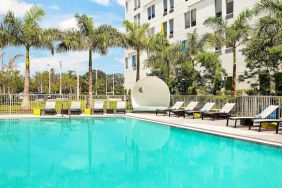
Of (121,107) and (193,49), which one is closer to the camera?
(121,107)

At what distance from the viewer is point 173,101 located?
2738 cm

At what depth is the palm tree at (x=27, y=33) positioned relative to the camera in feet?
86.9

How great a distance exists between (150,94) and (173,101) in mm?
2282

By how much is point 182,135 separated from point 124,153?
181 inches

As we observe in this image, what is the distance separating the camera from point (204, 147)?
12.3 m

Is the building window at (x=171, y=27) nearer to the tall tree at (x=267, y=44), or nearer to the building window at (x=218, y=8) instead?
the building window at (x=218, y=8)

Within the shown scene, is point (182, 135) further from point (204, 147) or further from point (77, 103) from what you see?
point (77, 103)

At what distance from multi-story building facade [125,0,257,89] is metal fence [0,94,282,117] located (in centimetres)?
599

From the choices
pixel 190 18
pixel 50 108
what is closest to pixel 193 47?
pixel 190 18

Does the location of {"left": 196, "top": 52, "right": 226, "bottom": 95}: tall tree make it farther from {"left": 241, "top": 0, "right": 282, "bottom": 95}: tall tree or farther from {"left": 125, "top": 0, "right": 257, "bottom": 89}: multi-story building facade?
{"left": 241, "top": 0, "right": 282, "bottom": 95}: tall tree

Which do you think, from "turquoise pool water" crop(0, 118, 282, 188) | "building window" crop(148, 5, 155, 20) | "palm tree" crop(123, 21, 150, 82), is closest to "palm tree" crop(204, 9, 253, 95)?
"palm tree" crop(123, 21, 150, 82)

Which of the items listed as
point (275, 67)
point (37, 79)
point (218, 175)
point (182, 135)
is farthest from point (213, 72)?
point (37, 79)

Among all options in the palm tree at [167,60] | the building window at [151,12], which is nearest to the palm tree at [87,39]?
the palm tree at [167,60]

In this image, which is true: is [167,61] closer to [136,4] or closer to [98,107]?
[98,107]
